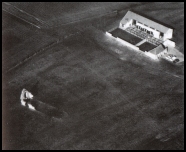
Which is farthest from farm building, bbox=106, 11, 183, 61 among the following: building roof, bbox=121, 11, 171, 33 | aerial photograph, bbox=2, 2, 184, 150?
aerial photograph, bbox=2, 2, 184, 150

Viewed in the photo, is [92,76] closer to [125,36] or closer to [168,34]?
[125,36]

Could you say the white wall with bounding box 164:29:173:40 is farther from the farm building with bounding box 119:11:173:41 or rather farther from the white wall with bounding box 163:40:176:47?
the white wall with bounding box 163:40:176:47

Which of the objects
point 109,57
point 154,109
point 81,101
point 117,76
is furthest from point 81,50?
point 154,109

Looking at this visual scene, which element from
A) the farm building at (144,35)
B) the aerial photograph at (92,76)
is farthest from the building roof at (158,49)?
the aerial photograph at (92,76)

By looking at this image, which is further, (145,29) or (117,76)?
(145,29)

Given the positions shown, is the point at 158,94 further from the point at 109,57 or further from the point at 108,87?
the point at 109,57
